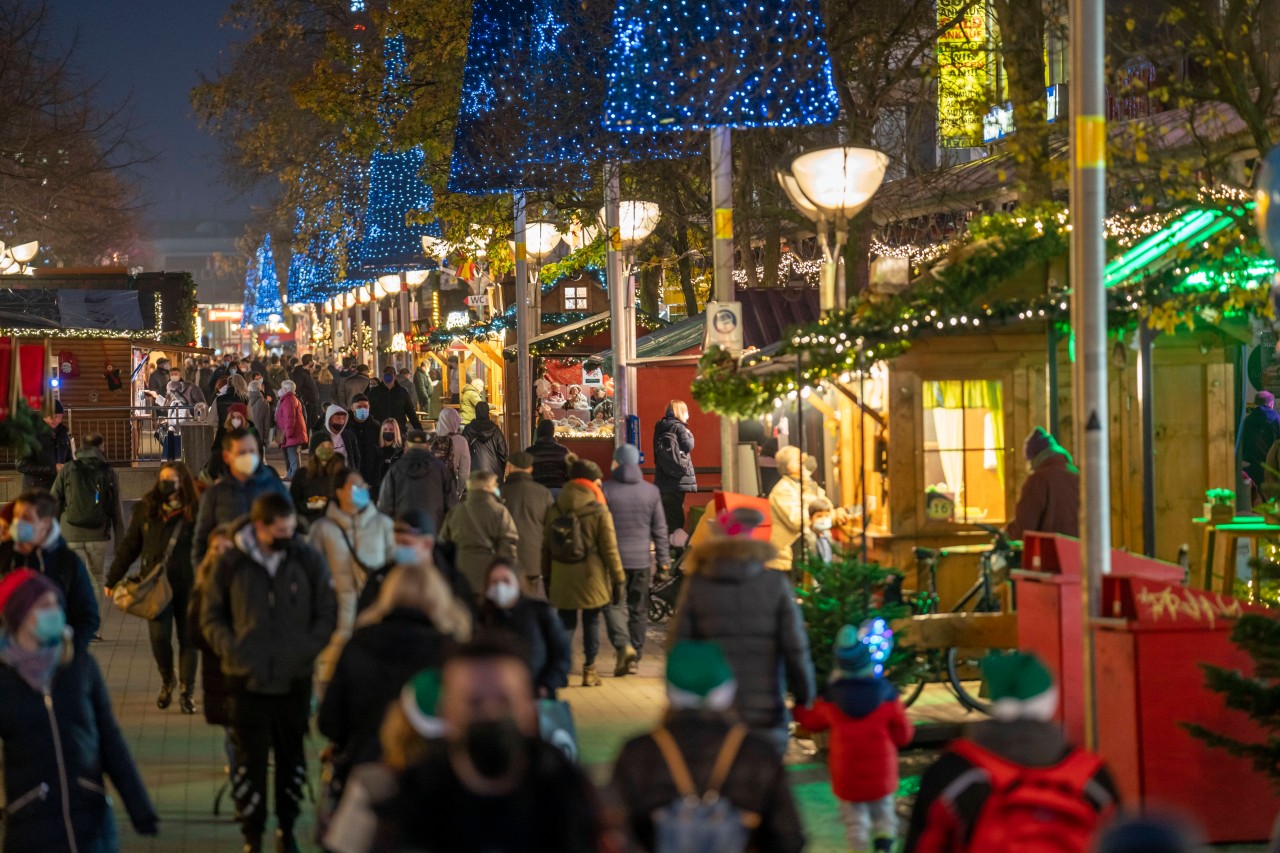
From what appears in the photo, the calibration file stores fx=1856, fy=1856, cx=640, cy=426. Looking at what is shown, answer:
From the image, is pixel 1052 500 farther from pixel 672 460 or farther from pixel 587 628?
pixel 672 460

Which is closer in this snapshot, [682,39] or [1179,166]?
[1179,166]

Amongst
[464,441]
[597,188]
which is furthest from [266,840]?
[597,188]

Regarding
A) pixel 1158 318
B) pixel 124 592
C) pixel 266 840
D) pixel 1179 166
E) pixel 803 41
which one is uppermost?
pixel 803 41

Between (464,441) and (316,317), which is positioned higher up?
(316,317)

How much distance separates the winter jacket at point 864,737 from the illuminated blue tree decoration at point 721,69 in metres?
9.23

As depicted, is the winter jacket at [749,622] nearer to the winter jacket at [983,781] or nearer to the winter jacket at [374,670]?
the winter jacket at [374,670]

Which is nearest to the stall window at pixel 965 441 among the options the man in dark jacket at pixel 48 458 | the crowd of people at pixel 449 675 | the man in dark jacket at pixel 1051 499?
the crowd of people at pixel 449 675

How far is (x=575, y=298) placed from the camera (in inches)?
1901

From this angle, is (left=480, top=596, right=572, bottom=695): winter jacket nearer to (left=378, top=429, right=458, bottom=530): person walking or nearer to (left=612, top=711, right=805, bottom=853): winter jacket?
(left=612, top=711, right=805, bottom=853): winter jacket

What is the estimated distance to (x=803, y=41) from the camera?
1650 centimetres

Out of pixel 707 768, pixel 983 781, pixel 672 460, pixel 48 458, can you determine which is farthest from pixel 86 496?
pixel 983 781

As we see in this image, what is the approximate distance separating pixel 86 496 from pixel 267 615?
24.0ft

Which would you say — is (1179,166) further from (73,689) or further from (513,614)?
(73,689)

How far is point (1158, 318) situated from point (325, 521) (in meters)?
5.68
